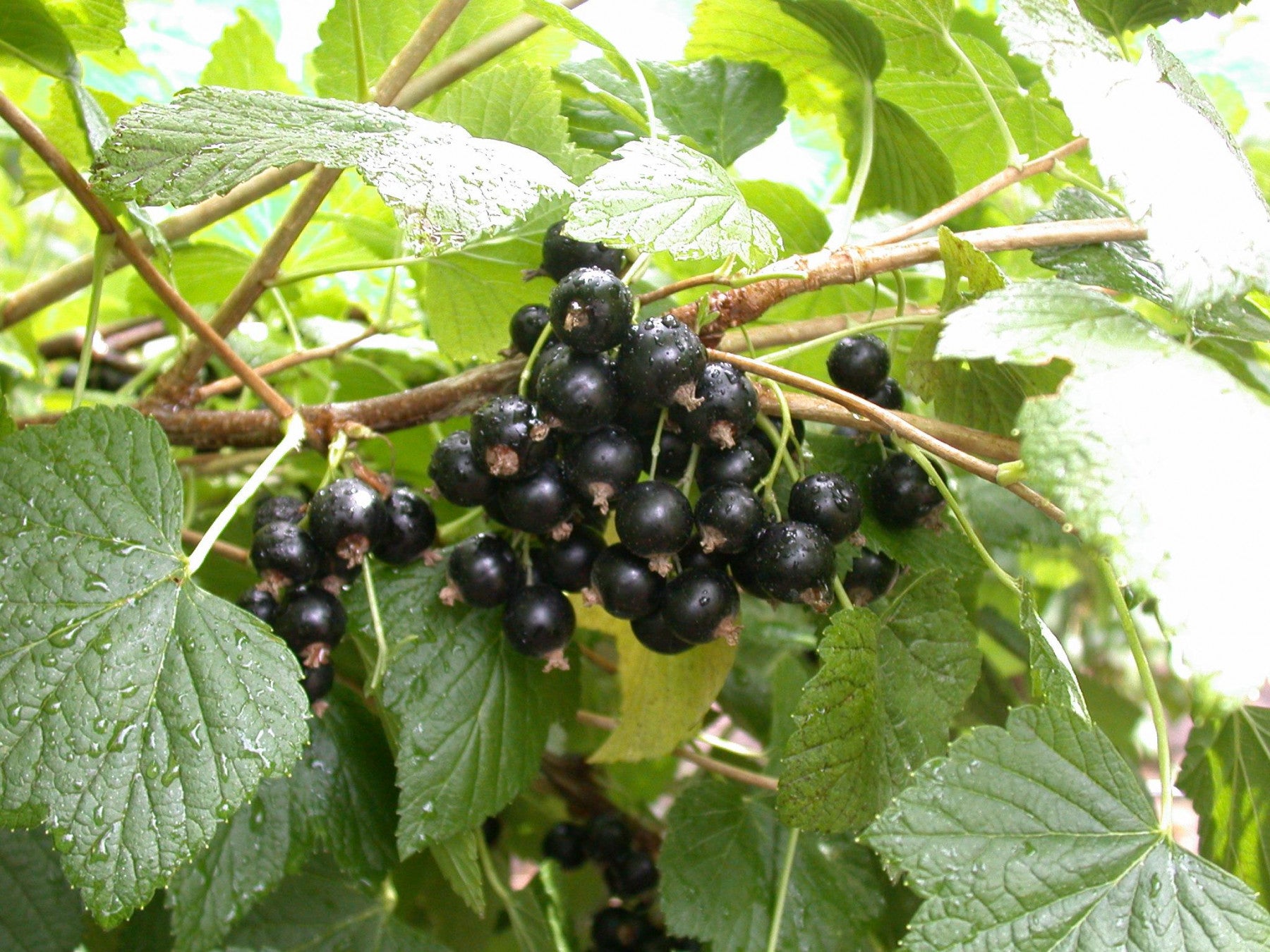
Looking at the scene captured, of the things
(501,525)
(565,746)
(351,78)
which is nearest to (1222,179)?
(501,525)

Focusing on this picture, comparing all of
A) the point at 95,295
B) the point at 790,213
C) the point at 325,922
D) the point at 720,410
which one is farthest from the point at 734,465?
the point at 325,922

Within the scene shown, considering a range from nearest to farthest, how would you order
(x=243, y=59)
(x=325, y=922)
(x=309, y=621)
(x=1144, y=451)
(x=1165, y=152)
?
1. (x=1144, y=451)
2. (x=1165, y=152)
3. (x=309, y=621)
4. (x=325, y=922)
5. (x=243, y=59)

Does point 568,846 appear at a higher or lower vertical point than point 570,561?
lower

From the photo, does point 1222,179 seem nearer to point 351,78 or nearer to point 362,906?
point 351,78

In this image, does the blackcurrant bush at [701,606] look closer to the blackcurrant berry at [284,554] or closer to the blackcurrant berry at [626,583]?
the blackcurrant berry at [626,583]

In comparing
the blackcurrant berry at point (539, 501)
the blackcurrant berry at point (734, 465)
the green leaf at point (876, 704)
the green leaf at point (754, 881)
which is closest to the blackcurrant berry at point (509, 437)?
the blackcurrant berry at point (539, 501)

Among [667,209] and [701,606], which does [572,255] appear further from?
[701,606]

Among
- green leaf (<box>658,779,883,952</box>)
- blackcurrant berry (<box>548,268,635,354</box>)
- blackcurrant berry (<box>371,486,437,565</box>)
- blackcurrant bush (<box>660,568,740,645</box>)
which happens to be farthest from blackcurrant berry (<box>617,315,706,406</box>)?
green leaf (<box>658,779,883,952</box>)
